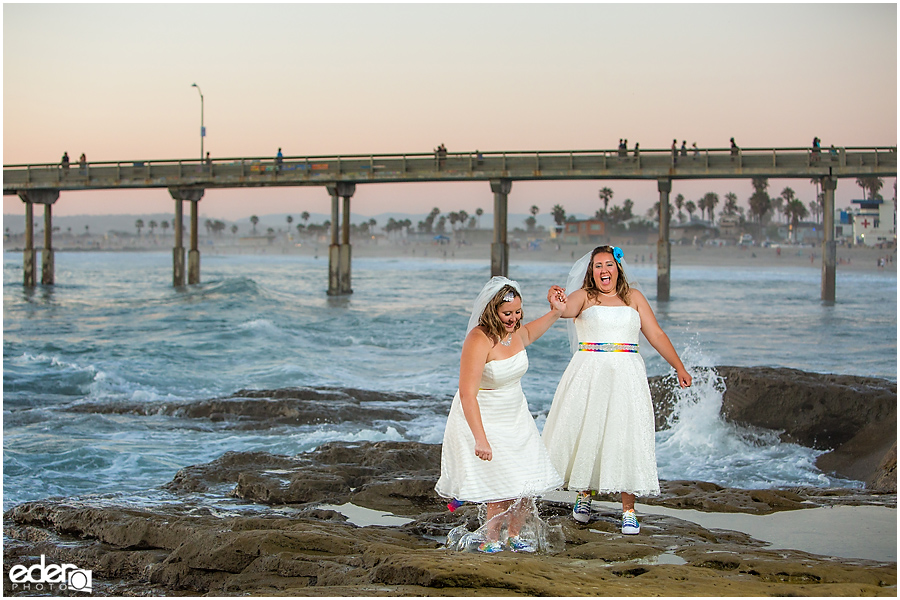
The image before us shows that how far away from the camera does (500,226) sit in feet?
97.9

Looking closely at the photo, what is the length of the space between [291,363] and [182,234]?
2065 cm

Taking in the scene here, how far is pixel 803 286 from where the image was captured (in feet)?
172

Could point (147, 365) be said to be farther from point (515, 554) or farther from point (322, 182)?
point (322, 182)

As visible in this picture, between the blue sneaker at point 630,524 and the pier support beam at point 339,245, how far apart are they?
28.0 metres

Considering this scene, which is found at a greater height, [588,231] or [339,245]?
[588,231]

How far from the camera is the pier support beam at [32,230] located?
36.8 m

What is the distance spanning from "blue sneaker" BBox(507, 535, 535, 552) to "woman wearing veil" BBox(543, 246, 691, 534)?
691 millimetres

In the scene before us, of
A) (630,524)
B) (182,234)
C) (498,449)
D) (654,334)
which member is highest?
(182,234)

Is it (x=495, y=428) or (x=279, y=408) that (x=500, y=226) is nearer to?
(x=279, y=408)

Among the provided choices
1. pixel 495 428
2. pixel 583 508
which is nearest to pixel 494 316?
pixel 495 428

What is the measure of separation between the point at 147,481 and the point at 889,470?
6.72 m

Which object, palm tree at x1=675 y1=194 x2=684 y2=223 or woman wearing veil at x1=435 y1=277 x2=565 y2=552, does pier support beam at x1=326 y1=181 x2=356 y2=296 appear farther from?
palm tree at x1=675 y1=194 x2=684 y2=223

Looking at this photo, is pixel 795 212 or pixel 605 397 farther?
pixel 795 212

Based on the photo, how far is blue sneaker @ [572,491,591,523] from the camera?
5414 mm
